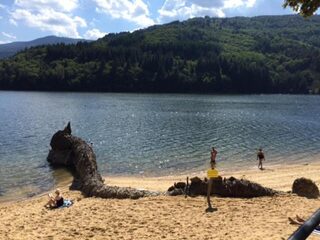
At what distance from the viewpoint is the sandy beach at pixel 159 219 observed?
1681cm

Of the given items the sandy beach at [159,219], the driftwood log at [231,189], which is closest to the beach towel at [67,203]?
the sandy beach at [159,219]

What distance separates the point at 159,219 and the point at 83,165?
1489 cm

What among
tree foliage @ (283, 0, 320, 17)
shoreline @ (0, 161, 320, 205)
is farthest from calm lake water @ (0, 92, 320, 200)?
tree foliage @ (283, 0, 320, 17)

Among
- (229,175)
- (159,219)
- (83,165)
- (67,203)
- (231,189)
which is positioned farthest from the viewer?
(229,175)

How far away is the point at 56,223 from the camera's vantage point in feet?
64.1

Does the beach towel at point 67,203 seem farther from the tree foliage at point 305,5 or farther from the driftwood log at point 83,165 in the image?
the tree foliage at point 305,5

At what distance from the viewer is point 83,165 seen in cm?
3262

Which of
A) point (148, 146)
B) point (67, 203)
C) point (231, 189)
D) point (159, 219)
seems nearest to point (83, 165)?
point (67, 203)

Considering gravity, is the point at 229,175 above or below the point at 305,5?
below

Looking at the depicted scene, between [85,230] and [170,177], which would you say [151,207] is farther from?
[170,177]

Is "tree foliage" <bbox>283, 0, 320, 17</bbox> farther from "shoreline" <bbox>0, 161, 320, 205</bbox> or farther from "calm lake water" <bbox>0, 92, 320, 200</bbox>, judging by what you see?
"calm lake water" <bbox>0, 92, 320, 200</bbox>

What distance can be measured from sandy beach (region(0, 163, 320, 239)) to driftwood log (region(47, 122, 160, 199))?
1.00 meters

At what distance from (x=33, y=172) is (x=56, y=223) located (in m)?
18.7

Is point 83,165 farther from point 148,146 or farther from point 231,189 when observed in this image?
point 148,146
